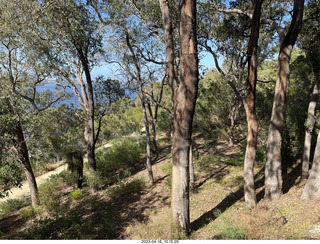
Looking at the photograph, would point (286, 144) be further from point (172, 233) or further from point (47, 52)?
point (47, 52)

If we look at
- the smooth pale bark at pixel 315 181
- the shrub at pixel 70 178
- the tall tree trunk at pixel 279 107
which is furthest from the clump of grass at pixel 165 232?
the shrub at pixel 70 178

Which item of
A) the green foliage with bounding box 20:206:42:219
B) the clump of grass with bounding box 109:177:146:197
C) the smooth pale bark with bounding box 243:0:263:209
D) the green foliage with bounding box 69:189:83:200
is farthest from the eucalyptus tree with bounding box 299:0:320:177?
the green foliage with bounding box 20:206:42:219

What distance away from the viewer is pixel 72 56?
29.5ft

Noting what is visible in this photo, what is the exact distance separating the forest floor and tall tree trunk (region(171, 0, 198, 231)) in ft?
1.88

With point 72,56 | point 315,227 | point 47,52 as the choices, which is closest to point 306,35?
point 315,227

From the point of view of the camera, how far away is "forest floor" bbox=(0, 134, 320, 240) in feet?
13.6

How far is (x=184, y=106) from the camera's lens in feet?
12.8

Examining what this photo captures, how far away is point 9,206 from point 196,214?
8717mm

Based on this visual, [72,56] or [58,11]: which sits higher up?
[58,11]

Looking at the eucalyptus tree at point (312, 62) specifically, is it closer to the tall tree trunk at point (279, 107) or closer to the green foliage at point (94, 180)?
the tall tree trunk at point (279, 107)

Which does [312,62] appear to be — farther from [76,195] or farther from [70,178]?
[70,178]

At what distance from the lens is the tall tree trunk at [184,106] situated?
3.71m

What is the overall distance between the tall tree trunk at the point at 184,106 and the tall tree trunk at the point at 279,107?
8.39 feet

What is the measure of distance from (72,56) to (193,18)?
7251 mm
